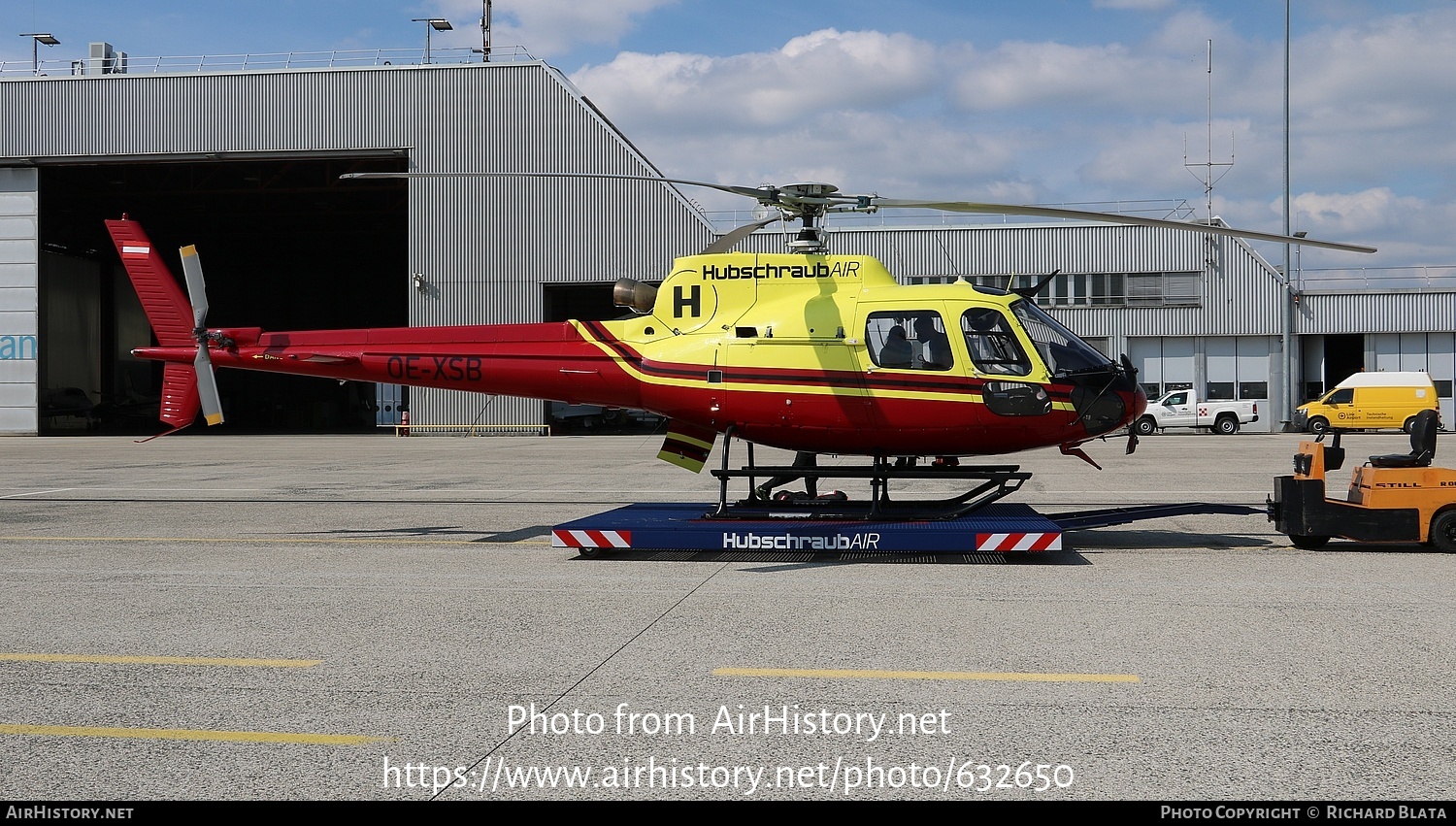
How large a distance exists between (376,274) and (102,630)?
60.1 meters

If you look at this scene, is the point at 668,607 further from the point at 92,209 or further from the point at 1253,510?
the point at 92,209

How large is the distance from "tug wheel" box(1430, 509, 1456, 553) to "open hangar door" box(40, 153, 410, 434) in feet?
126

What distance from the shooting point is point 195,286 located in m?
12.5

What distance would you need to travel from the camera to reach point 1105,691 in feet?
18.9

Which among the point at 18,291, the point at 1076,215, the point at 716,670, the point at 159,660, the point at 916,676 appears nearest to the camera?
the point at 916,676

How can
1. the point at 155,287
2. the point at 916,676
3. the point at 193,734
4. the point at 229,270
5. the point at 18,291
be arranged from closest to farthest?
the point at 193,734
the point at 916,676
the point at 155,287
the point at 18,291
the point at 229,270

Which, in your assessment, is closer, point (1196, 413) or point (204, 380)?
point (204, 380)

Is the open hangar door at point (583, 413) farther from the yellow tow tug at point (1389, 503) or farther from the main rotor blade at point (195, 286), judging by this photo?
the yellow tow tug at point (1389, 503)

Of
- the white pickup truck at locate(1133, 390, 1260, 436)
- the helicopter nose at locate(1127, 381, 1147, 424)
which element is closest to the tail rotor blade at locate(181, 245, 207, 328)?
the helicopter nose at locate(1127, 381, 1147, 424)

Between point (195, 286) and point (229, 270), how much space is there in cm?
5686

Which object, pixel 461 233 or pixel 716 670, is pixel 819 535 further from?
pixel 461 233

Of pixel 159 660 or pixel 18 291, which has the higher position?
pixel 18 291

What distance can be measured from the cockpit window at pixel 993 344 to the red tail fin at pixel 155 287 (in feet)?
28.8

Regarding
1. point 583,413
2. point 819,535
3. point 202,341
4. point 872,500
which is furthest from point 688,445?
point 583,413
